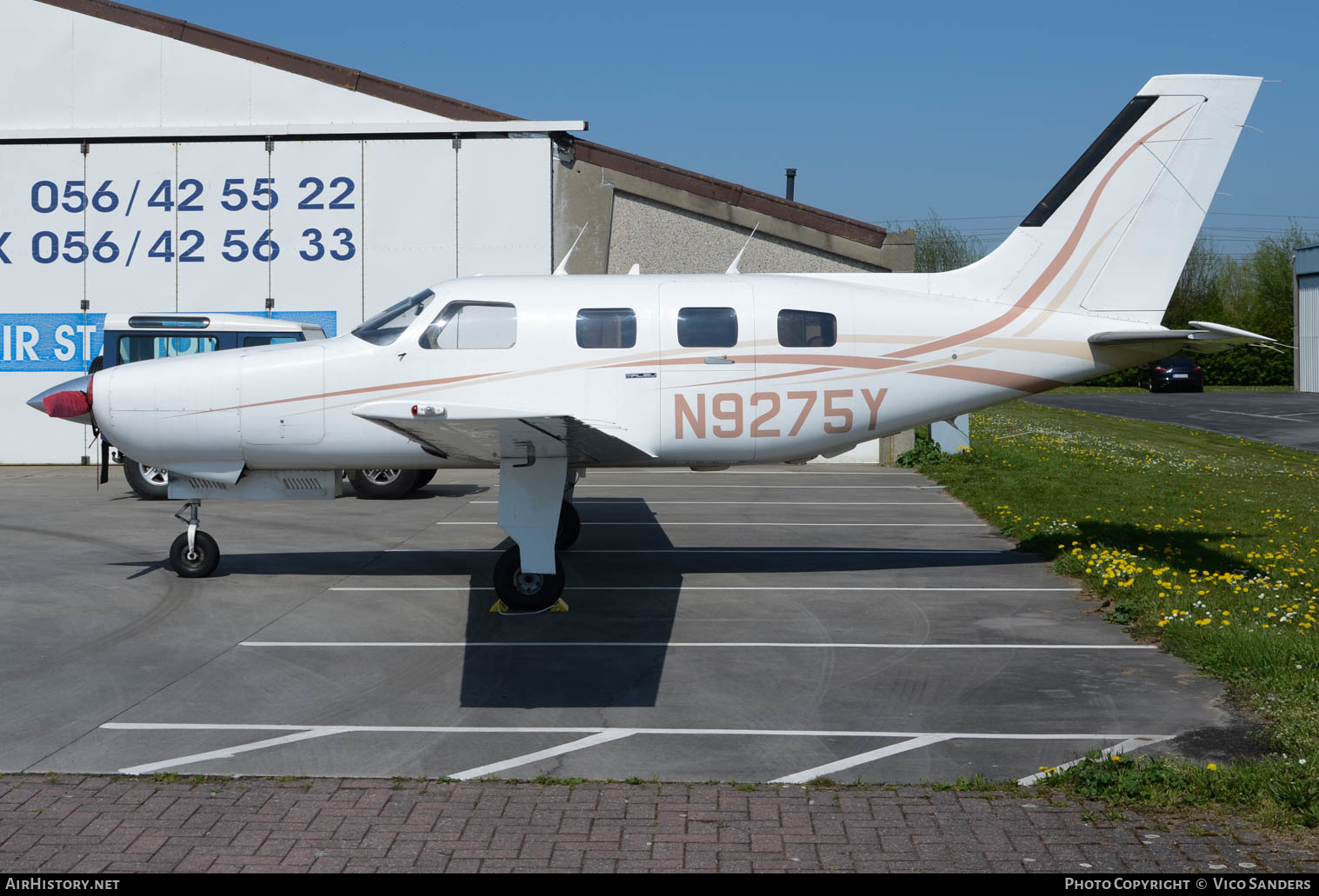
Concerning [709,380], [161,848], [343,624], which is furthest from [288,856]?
[709,380]

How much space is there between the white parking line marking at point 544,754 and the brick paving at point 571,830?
165mm

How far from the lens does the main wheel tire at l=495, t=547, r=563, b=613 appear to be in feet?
31.9

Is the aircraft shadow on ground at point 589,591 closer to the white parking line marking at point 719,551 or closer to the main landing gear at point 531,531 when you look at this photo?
the white parking line marking at point 719,551

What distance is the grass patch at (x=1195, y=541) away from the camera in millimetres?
7137

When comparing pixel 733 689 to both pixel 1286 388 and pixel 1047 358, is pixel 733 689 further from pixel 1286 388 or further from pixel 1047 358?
pixel 1286 388

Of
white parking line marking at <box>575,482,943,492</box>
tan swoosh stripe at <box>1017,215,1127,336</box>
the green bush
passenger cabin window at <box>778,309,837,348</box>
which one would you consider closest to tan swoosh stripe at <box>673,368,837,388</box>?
passenger cabin window at <box>778,309,837,348</box>

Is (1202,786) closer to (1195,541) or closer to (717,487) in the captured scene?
(1195,541)

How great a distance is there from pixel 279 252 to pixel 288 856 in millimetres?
17082

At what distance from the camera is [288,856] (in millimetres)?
4934

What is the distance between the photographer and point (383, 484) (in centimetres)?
1672

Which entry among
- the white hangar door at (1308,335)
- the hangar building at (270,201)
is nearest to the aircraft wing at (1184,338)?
the hangar building at (270,201)

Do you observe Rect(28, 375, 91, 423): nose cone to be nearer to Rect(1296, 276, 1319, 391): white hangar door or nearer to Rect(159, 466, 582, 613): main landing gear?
Rect(159, 466, 582, 613): main landing gear

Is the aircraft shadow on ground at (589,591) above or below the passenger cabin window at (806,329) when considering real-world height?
below

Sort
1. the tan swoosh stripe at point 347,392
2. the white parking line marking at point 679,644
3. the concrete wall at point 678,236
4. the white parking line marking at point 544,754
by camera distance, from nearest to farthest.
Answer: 1. the white parking line marking at point 544,754
2. the white parking line marking at point 679,644
3. the tan swoosh stripe at point 347,392
4. the concrete wall at point 678,236
